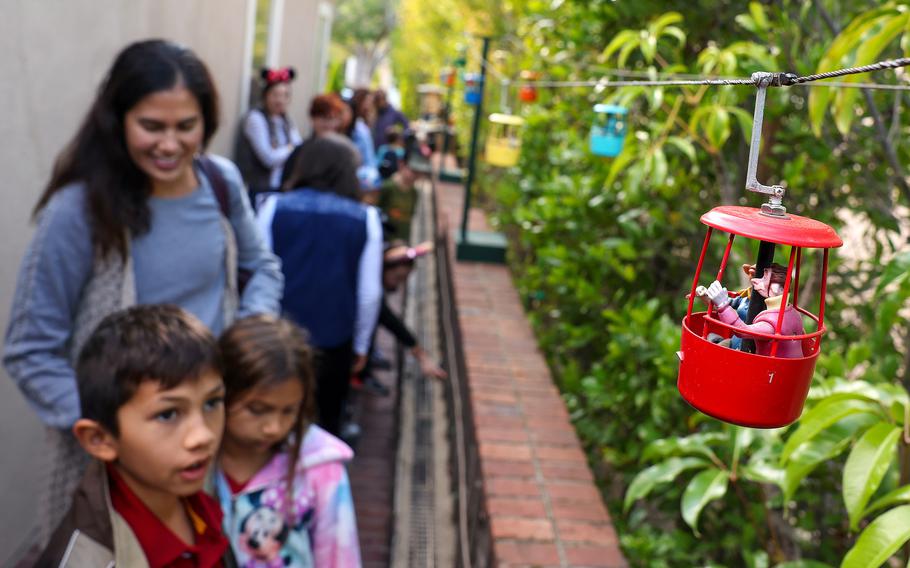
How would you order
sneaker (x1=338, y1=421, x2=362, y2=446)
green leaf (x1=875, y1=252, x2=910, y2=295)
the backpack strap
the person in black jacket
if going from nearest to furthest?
green leaf (x1=875, y1=252, x2=910, y2=295), the backpack strap, sneaker (x1=338, y1=421, x2=362, y2=446), the person in black jacket

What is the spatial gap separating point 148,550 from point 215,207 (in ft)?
3.75

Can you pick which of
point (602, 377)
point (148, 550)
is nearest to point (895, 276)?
point (148, 550)

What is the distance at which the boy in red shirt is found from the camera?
199 cm

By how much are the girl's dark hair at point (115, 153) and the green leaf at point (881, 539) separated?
6.34 ft

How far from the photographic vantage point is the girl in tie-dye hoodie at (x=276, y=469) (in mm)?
2580

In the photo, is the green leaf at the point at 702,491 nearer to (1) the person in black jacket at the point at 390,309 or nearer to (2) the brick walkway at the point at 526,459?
(2) the brick walkway at the point at 526,459

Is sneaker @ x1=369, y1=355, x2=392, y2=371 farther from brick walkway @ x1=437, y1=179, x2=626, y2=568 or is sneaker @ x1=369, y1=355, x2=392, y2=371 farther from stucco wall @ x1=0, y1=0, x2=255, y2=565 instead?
stucco wall @ x1=0, y1=0, x2=255, y2=565

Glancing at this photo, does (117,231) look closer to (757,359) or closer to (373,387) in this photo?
(757,359)

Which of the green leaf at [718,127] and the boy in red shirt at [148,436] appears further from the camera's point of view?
the green leaf at [718,127]

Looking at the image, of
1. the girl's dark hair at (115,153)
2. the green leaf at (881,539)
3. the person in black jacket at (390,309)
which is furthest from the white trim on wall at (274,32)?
the green leaf at (881,539)

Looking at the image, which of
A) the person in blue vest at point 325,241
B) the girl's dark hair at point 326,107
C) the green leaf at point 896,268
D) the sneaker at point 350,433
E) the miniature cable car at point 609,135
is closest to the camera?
the green leaf at point 896,268

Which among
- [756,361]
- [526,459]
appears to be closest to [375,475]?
[526,459]

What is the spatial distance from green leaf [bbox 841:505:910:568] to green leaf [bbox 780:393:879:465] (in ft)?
0.80

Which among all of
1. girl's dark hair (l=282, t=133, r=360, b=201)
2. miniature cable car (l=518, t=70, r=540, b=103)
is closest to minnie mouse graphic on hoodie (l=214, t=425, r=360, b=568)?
girl's dark hair (l=282, t=133, r=360, b=201)
